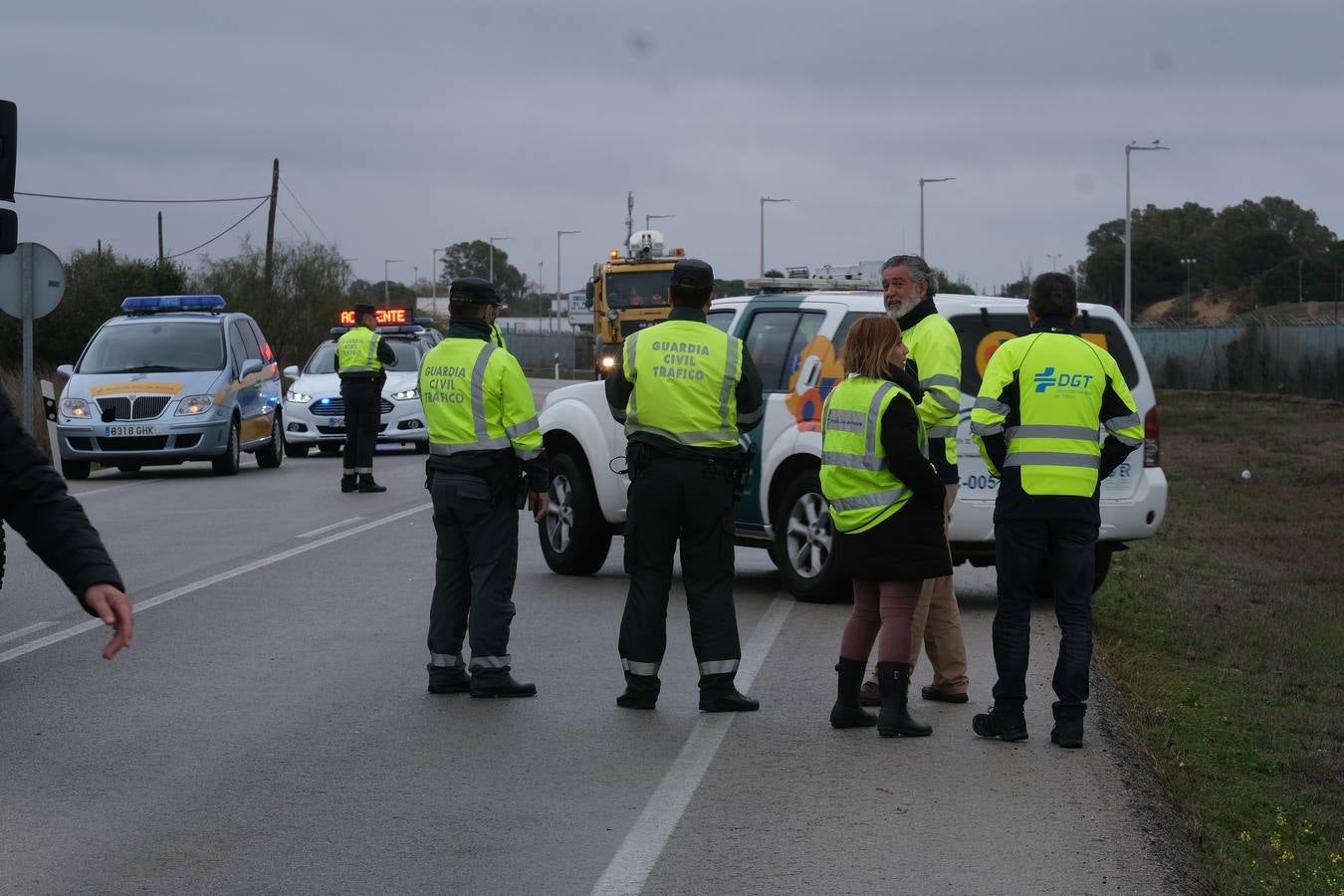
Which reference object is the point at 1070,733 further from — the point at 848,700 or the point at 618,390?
the point at 618,390

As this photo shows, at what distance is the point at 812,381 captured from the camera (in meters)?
11.6

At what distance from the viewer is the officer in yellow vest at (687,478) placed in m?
8.25

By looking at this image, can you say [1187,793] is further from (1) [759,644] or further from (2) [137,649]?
(2) [137,649]

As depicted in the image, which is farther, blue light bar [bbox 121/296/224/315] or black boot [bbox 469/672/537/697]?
blue light bar [bbox 121/296/224/315]

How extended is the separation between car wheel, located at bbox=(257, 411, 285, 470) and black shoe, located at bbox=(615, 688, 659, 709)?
1683cm

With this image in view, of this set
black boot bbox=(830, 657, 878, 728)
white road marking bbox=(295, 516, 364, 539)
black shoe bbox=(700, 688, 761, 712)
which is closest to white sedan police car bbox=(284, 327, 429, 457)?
white road marking bbox=(295, 516, 364, 539)

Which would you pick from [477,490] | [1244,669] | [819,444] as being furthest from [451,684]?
[1244,669]

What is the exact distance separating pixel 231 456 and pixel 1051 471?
1681 cm

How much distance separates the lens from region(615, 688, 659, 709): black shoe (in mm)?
8328

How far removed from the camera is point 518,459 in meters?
8.76

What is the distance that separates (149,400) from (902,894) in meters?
18.1

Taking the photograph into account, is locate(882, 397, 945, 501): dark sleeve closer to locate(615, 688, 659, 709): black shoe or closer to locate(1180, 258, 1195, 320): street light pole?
locate(615, 688, 659, 709): black shoe

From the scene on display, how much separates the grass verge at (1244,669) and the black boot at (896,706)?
3.23 feet

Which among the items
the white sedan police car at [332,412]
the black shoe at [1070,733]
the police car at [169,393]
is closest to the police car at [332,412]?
the white sedan police car at [332,412]
